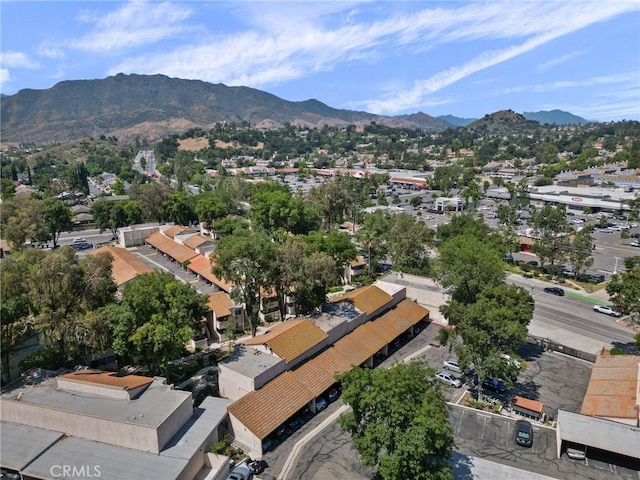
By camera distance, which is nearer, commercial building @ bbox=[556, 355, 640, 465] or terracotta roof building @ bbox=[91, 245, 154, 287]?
commercial building @ bbox=[556, 355, 640, 465]

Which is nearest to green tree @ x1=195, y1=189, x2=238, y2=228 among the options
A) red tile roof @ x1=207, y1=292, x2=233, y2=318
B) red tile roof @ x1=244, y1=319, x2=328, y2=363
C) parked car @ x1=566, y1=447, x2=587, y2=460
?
red tile roof @ x1=207, y1=292, x2=233, y2=318

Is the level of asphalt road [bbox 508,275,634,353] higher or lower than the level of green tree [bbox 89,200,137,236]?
lower

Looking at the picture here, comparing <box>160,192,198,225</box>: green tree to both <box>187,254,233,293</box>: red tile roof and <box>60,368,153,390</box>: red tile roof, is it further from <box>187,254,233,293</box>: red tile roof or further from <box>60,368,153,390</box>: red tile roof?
<box>60,368,153,390</box>: red tile roof

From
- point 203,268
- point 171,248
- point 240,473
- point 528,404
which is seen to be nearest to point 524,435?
point 528,404

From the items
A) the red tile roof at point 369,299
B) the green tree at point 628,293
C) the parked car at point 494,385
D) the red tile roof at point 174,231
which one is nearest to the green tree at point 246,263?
the red tile roof at point 369,299

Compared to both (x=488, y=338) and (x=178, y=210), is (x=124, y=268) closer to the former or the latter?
(x=178, y=210)

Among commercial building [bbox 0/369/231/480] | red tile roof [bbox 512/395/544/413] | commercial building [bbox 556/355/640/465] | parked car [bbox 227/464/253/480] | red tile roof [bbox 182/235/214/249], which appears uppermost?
red tile roof [bbox 182/235/214/249]
